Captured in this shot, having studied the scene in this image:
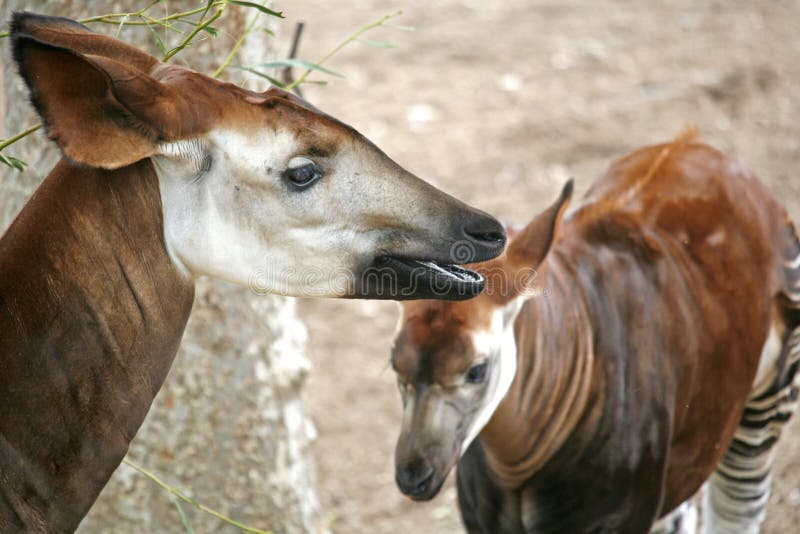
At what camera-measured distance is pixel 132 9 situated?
3.03 metres

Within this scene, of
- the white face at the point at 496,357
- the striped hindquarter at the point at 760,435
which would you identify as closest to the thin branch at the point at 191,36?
the white face at the point at 496,357

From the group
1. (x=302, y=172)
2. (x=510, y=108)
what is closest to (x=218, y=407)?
Result: (x=302, y=172)

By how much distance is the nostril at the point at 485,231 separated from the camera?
1.93 metres

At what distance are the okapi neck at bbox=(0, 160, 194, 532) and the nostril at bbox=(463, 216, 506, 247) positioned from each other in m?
0.57

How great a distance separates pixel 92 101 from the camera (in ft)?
5.56

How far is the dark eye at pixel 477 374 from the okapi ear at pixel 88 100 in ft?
3.69

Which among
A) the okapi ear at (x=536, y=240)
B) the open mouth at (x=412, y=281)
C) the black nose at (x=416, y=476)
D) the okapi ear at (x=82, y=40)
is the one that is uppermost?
the okapi ear at (x=82, y=40)

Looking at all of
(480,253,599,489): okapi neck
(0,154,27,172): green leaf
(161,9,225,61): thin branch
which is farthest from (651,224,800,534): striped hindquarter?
(0,154,27,172): green leaf

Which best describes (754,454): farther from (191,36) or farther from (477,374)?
(191,36)

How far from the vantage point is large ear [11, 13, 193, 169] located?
1.66 meters

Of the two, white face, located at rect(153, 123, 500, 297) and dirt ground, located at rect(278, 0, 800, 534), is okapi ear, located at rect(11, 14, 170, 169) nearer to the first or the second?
white face, located at rect(153, 123, 500, 297)

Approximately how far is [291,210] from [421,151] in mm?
5205

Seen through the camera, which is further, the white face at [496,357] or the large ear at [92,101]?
the white face at [496,357]

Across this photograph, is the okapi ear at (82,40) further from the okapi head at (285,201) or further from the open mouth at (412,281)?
the open mouth at (412,281)
